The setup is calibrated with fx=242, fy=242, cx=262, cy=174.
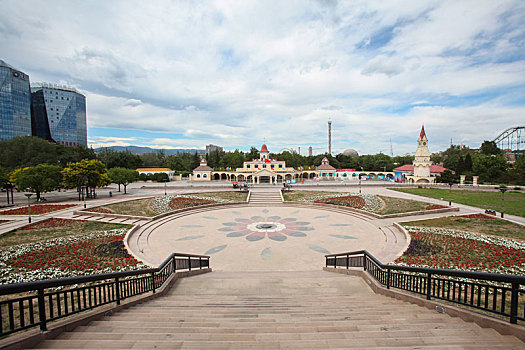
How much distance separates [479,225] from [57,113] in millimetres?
141375

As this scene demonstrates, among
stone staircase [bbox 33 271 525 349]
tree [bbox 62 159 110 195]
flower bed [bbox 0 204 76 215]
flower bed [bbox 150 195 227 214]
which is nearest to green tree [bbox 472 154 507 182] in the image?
flower bed [bbox 150 195 227 214]

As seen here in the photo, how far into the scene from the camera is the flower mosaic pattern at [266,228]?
1827cm

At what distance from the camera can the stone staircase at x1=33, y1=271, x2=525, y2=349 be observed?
3721 mm

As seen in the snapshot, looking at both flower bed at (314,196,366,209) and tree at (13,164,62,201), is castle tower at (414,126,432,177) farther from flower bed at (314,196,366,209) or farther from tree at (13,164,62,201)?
tree at (13,164,62,201)

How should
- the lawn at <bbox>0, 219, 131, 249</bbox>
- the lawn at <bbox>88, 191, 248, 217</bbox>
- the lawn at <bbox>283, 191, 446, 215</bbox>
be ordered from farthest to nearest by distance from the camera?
the lawn at <bbox>283, 191, 446, 215</bbox>, the lawn at <bbox>88, 191, 248, 217</bbox>, the lawn at <bbox>0, 219, 131, 249</bbox>

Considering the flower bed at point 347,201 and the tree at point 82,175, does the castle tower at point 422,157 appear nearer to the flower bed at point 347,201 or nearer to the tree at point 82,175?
the flower bed at point 347,201

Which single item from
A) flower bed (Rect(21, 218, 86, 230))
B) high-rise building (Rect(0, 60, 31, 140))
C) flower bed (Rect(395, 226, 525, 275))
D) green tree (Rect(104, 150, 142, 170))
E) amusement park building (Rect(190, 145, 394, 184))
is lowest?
flower bed (Rect(395, 226, 525, 275))

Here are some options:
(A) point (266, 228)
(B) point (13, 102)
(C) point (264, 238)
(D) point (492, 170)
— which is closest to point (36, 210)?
(A) point (266, 228)

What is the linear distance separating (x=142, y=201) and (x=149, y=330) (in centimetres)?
2877

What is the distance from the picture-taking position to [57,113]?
348 ft

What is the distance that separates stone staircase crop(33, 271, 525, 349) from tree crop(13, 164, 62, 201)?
33216mm

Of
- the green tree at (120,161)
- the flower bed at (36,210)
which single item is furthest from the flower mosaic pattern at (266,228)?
the green tree at (120,161)

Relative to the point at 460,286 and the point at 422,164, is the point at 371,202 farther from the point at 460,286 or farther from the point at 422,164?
the point at 422,164

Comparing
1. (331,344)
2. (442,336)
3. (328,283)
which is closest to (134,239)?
(328,283)
